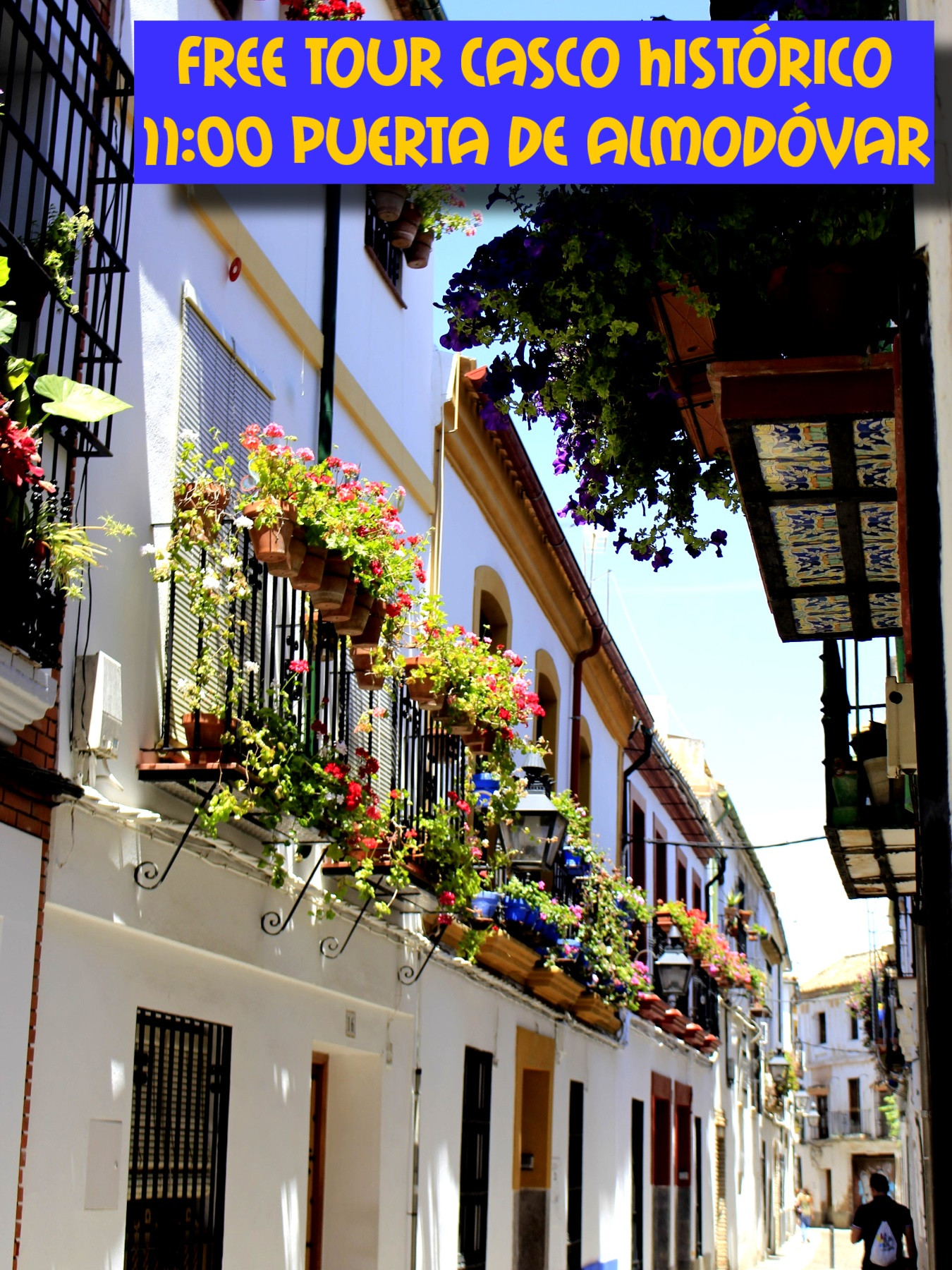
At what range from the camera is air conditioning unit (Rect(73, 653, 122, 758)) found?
208 inches

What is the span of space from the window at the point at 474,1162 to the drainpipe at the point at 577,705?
14.6 ft

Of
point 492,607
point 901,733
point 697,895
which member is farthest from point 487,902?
point 697,895

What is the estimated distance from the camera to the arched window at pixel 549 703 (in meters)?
14.0

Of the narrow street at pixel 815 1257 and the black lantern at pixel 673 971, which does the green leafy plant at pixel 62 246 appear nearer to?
the black lantern at pixel 673 971

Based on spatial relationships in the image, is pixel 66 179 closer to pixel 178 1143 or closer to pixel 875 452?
pixel 875 452

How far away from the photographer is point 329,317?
849 cm

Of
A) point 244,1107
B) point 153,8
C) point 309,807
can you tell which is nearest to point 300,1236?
point 244,1107

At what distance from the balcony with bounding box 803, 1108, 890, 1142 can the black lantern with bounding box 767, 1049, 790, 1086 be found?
23.2 m

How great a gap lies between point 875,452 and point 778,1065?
1099 inches

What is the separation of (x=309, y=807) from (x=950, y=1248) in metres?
3.22

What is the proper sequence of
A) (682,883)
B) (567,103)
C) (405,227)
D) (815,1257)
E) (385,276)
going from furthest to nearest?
1. (815,1257)
2. (682,883)
3. (385,276)
4. (405,227)
5. (567,103)

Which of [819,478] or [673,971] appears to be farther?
[673,971]

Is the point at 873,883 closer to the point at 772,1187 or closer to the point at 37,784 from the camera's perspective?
the point at 37,784

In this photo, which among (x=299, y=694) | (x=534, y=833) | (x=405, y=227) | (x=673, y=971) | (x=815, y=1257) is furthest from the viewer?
(x=815, y=1257)
